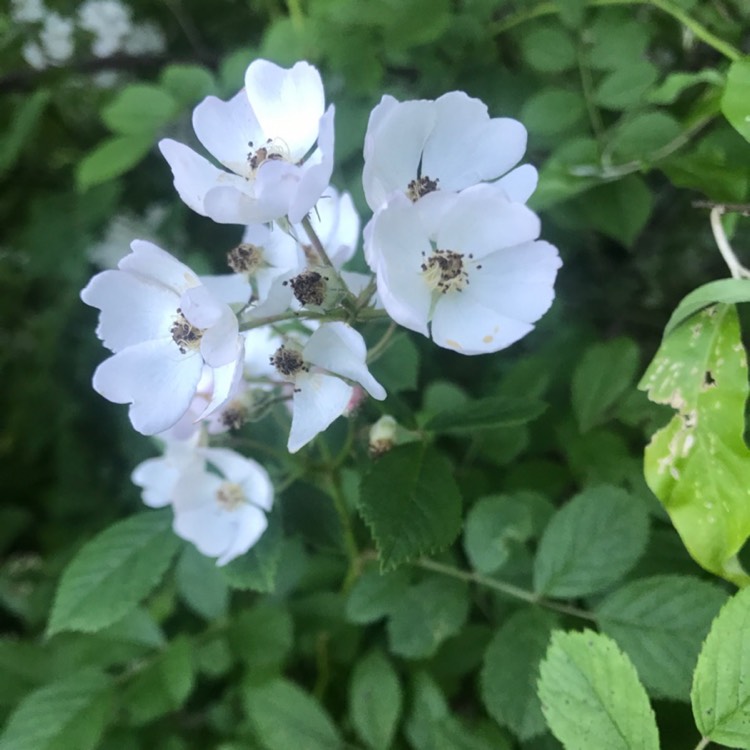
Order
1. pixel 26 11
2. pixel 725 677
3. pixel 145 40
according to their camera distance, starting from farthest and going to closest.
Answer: pixel 145 40 → pixel 26 11 → pixel 725 677

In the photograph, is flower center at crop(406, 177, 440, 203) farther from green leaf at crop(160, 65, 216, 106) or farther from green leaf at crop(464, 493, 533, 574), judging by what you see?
green leaf at crop(160, 65, 216, 106)

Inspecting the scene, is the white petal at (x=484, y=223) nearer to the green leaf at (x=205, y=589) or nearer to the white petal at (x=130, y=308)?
the white petal at (x=130, y=308)

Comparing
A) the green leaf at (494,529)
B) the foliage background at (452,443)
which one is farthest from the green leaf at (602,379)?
the green leaf at (494,529)

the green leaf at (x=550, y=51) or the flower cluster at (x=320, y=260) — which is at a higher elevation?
the flower cluster at (x=320, y=260)

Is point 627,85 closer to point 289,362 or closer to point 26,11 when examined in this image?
point 289,362

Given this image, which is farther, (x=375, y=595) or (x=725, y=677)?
(x=375, y=595)

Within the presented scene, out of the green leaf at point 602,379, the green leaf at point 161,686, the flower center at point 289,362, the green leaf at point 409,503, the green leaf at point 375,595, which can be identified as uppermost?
the flower center at point 289,362

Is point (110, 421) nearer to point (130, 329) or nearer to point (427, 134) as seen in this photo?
point (130, 329)

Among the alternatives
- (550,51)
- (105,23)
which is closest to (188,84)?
(105,23)

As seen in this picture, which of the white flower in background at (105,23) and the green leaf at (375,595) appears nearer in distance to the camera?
the green leaf at (375,595)
